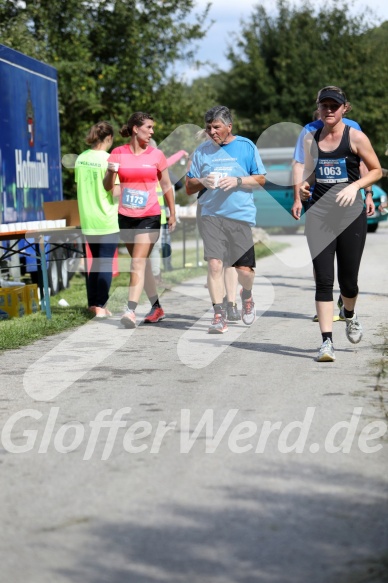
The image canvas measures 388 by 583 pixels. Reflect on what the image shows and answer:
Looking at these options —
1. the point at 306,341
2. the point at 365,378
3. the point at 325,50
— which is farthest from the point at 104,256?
the point at 325,50

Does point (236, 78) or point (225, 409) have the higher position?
point (236, 78)

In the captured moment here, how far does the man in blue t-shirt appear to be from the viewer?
10.2 m

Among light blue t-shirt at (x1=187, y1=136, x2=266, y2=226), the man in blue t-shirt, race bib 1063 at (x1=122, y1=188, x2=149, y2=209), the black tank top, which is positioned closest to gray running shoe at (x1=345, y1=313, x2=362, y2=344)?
the black tank top

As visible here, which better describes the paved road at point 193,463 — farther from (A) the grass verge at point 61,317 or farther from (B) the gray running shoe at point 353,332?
(A) the grass verge at point 61,317

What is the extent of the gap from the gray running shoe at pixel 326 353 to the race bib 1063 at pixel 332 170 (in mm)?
1170

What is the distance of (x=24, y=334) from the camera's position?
10227 millimetres

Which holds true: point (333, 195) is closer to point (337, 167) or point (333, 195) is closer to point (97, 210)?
point (337, 167)

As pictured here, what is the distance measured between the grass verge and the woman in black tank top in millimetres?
2726

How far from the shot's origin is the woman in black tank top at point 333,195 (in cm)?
832

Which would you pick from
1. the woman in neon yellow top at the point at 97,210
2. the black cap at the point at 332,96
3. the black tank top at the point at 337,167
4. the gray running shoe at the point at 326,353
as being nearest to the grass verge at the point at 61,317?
the woman in neon yellow top at the point at 97,210

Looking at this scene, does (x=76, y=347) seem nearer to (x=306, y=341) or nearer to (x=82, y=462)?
(x=306, y=341)

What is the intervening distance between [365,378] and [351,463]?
227 cm

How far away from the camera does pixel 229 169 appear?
33.6ft

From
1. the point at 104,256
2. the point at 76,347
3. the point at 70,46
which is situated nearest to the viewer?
the point at 76,347
